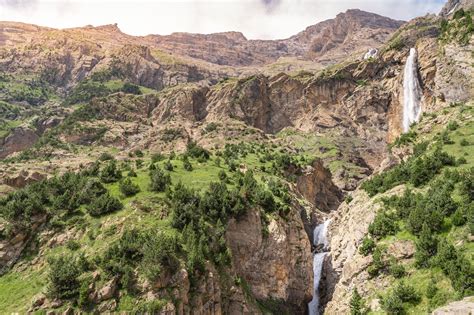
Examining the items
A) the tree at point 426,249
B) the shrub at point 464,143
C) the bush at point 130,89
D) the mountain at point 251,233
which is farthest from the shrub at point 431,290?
the bush at point 130,89

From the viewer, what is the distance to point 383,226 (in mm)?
46375

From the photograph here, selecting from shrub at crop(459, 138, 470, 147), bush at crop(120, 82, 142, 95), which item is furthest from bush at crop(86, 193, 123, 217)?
bush at crop(120, 82, 142, 95)

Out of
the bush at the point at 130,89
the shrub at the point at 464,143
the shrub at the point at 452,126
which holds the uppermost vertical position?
the bush at the point at 130,89

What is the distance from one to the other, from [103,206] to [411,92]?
98.1 meters

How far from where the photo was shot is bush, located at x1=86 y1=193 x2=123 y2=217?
41656mm

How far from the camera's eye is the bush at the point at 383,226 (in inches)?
1811

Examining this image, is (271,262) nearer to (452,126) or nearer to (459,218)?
(459,218)

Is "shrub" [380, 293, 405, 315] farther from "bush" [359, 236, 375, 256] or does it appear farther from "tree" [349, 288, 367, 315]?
"bush" [359, 236, 375, 256]

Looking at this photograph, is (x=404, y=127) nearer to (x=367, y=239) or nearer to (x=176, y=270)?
(x=367, y=239)

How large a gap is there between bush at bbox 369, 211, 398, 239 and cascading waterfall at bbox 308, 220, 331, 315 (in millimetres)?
13928

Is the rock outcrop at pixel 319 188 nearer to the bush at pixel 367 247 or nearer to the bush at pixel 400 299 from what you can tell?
the bush at pixel 367 247

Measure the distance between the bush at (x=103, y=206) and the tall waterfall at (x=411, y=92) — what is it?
88488mm

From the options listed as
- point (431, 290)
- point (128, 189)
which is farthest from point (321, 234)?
point (128, 189)

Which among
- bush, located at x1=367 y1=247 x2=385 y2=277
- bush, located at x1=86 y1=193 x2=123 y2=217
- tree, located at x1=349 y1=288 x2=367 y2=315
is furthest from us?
bush, located at x1=367 y1=247 x2=385 y2=277
